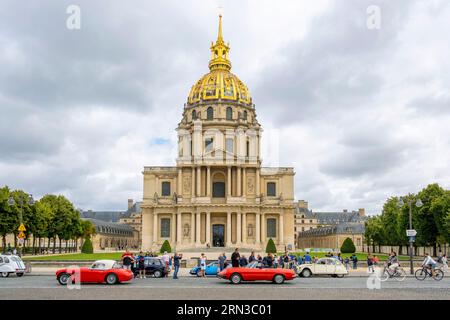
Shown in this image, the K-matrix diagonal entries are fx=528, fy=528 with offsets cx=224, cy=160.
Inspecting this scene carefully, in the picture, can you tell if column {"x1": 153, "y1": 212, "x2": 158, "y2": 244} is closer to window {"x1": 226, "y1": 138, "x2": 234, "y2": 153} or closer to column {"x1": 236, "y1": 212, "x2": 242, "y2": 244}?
column {"x1": 236, "y1": 212, "x2": 242, "y2": 244}

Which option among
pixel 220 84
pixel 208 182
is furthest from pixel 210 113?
pixel 208 182

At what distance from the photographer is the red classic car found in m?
24.2

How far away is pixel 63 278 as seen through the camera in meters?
24.4

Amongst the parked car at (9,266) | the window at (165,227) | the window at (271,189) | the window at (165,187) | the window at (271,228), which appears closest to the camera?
the parked car at (9,266)

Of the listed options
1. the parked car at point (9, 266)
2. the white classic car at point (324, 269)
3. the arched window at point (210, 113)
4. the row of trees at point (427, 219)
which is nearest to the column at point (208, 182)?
the arched window at point (210, 113)

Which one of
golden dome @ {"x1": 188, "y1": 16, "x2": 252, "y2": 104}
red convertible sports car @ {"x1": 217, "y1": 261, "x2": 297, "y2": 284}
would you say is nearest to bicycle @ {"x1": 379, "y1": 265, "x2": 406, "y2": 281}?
red convertible sports car @ {"x1": 217, "y1": 261, "x2": 297, "y2": 284}

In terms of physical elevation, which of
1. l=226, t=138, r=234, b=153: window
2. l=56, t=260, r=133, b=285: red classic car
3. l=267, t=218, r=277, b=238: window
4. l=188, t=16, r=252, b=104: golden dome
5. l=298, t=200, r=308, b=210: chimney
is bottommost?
l=56, t=260, r=133, b=285: red classic car

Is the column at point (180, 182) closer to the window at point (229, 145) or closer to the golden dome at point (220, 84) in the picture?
the window at point (229, 145)

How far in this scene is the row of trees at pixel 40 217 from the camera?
58375 mm

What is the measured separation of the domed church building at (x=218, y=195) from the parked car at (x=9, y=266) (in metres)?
49.7

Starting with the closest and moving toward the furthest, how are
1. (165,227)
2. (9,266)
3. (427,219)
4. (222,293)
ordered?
(222,293) < (9,266) < (427,219) < (165,227)

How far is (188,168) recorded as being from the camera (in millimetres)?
84625

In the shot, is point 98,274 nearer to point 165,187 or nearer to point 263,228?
point 263,228

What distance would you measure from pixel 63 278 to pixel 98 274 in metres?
1.69
